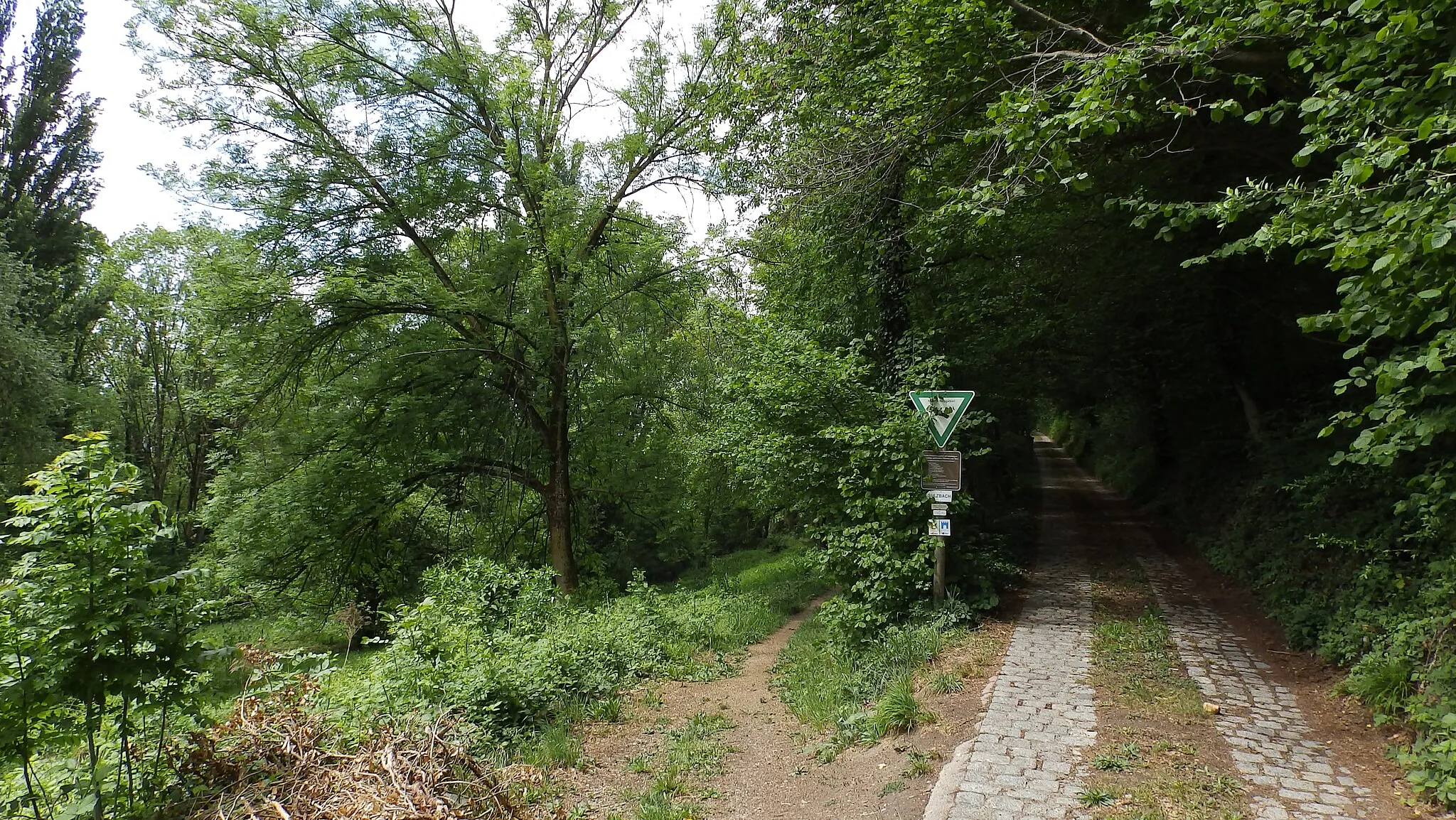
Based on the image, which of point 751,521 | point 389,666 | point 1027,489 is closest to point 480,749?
point 389,666

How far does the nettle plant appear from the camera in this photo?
3344mm

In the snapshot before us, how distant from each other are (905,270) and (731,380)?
3128 millimetres

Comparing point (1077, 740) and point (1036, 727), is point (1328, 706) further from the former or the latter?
point (1036, 727)

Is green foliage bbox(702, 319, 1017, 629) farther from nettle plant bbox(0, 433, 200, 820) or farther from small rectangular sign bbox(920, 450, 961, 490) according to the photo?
nettle plant bbox(0, 433, 200, 820)

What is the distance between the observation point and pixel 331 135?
11016 mm

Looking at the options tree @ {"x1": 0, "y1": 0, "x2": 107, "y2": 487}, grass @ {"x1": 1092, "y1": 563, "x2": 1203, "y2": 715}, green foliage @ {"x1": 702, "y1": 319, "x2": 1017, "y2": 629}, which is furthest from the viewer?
tree @ {"x1": 0, "y1": 0, "x2": 107, "y2": 487}

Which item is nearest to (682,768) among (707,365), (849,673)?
(849,673)

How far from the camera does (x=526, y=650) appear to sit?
7.79 metres

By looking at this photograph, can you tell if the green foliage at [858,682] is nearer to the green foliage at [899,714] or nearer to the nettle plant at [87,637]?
the green foliage at [899,714]

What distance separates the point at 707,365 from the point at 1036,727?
42.4 ft

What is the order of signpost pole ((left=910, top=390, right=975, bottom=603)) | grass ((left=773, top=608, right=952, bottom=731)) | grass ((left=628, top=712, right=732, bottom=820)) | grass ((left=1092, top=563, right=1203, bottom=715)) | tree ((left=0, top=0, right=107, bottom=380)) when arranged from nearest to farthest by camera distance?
grass ((left=628, top=712, right=732, bottom=820))
grass ((left=1092, top=563, right=1203, bottom=715))
grass ((left=773, top=608, right=952, bottom=731))
signpost pole ((left=910, top=390, right=975, bottom=603))
tree ((left=0, top=0, right=107, bottom=380))

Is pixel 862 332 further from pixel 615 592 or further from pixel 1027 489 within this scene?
pixel 1027 489

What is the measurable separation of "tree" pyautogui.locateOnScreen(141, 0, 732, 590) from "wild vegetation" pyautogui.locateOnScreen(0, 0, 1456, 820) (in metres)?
0.09

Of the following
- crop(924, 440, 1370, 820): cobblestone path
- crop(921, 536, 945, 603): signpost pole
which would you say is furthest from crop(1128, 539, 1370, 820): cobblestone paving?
crop(921, 536, 945, 603): signpost pole
